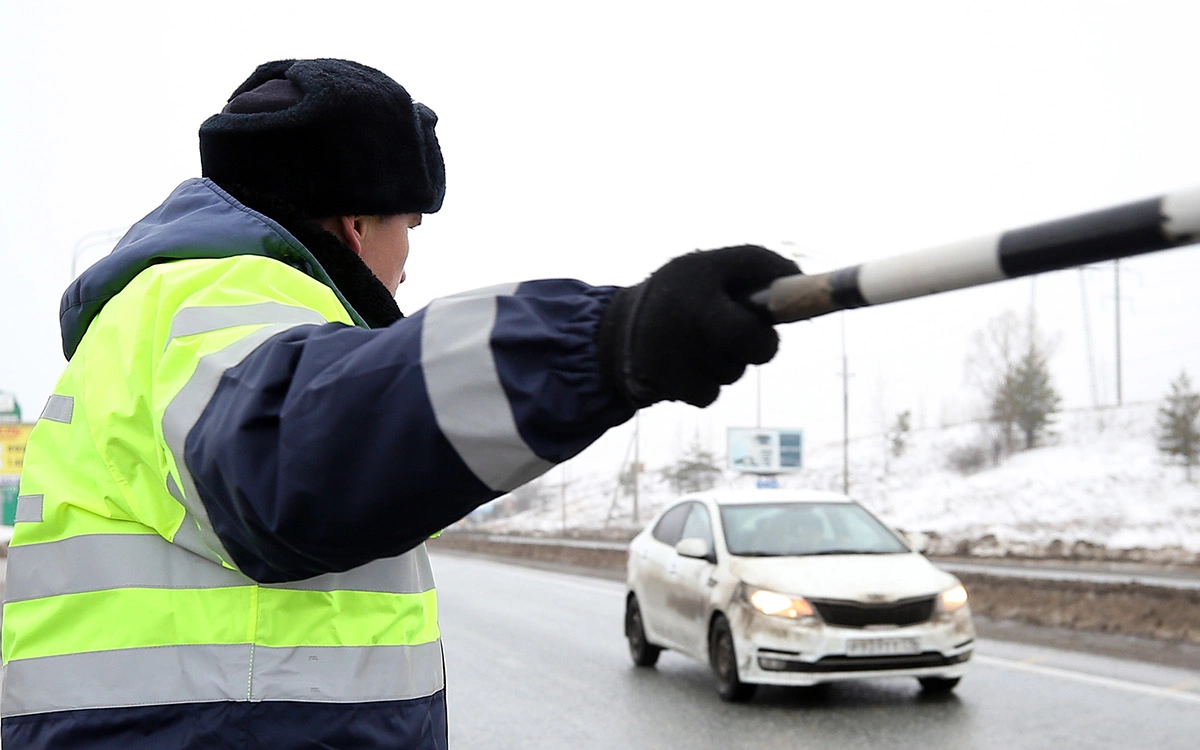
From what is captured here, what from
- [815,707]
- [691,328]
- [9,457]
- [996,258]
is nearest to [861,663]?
[815,707]

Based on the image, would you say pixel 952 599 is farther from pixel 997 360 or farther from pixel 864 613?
pixel 997 360

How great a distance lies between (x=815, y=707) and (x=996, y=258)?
323 inches

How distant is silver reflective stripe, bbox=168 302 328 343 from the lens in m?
1.26

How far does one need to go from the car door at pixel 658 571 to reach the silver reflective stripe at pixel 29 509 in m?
9.05

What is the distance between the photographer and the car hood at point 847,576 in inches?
340

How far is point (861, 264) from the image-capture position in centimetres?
109

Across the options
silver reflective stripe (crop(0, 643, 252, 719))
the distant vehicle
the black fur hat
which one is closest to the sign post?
the distant vehicle

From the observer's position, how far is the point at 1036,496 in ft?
196

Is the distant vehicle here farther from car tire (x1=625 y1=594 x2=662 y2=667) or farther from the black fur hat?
the black fur hat

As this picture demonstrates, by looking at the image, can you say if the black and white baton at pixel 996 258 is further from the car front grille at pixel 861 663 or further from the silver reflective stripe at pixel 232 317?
the car front grille at pixel 861 663

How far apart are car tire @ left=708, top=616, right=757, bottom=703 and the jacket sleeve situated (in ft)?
26.5

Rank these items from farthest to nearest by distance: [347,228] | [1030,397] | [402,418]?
1. [1030,397]
2. [347,228]
3. [402,418]

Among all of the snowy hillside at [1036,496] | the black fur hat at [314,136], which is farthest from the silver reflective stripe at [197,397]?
the snowy hillside at [1036,496]

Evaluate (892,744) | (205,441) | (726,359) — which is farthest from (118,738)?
(892,744)
